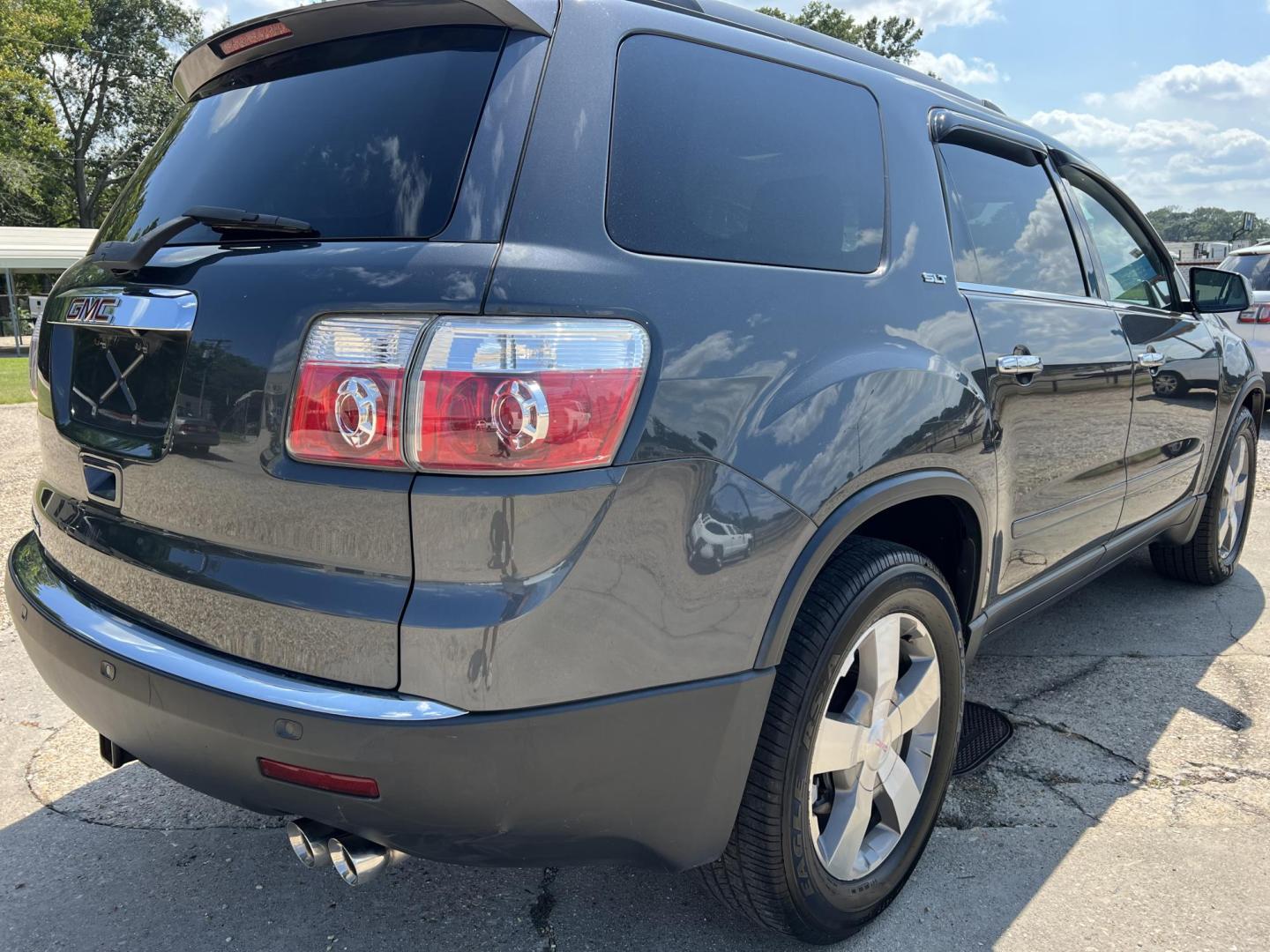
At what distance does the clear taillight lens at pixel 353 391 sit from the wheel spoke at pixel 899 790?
136 centimetres

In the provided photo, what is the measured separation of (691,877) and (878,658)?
25.8 inches

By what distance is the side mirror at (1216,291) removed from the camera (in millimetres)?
3871

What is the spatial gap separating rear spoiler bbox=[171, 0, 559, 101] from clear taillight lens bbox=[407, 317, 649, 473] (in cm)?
58

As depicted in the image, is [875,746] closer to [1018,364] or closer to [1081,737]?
[1018,364]

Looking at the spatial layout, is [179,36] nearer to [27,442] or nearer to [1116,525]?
[27,442]

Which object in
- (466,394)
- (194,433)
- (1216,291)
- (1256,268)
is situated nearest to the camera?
(466,394)

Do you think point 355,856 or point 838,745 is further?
point 838,745

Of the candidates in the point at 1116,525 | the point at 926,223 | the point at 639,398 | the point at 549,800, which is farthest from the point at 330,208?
the point at 1116,525

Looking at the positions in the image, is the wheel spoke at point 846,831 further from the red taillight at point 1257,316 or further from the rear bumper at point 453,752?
the red taillight at point 1257,316

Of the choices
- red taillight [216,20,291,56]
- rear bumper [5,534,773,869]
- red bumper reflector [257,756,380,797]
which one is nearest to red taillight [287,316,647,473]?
rear bumper [5,534,773,869]

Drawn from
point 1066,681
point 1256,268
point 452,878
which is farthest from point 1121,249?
point 1256,268

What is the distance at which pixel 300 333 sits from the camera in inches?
61.1

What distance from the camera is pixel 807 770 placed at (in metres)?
1.90

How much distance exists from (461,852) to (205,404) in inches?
34.5
